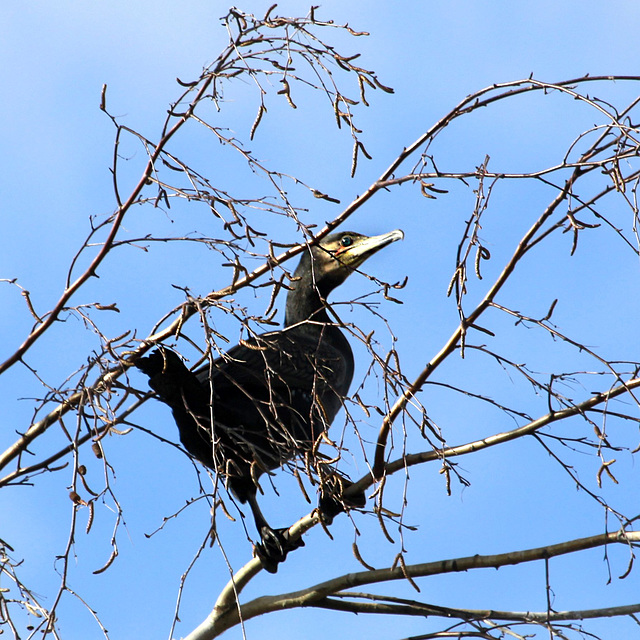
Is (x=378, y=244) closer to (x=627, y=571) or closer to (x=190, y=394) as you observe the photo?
(x=190, y=394)

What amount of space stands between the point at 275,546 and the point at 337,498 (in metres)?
1.45

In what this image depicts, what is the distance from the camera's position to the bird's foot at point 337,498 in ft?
8.29

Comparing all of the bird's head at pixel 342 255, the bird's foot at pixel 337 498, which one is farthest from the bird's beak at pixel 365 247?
the bird's foot at pixel 337 498

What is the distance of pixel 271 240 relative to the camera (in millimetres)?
2482

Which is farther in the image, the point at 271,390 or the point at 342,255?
the point at 342,255

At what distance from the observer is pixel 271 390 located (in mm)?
2637

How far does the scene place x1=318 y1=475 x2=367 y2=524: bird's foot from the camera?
2527 mm

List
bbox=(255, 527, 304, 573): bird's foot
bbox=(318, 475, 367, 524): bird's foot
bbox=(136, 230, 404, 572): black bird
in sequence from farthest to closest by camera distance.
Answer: bbox=(255, 527, 304, 573): bird's foot, bbox=(136, 230, 404, 572): black bird, bbox=(318, 475, 367, 524): bird's foot

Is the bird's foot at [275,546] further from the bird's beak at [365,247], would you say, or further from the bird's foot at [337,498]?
the bird's beak at [365,247]

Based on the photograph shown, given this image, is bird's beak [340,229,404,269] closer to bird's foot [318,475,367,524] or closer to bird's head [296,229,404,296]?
bird's head [296,229,404,296]

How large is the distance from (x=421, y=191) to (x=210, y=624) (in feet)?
7.38

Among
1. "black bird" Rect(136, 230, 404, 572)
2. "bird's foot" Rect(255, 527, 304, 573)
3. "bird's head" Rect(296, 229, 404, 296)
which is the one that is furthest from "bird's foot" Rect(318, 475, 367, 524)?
"bird's head" Rect(296, 229, 404, 296)

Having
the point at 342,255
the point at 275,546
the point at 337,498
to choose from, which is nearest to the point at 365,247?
the point at 342,255

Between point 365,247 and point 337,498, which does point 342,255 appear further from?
point 337,498
